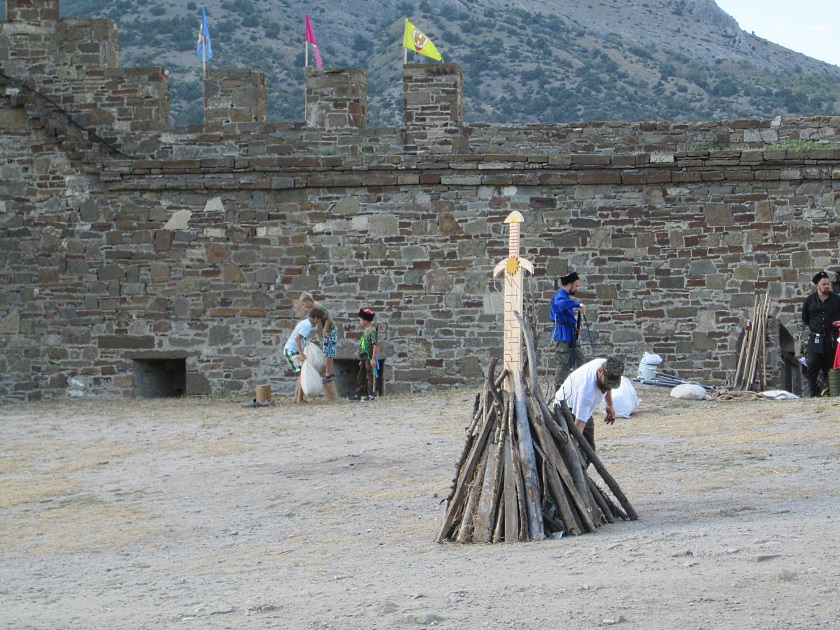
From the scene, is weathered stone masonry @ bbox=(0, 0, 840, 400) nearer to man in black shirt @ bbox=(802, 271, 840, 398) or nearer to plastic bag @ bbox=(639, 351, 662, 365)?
plastic bag @ bbox=(639, 351, 662, 365)

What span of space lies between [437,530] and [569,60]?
1473 inches

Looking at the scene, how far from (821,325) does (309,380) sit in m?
6.08

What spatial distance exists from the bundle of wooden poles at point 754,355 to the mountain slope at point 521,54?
68.5ft

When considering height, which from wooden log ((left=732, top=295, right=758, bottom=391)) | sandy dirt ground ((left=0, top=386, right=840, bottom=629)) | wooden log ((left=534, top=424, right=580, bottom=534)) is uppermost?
wooden log ((left=732, top=295, right=758, bottom=391))

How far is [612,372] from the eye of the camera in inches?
373

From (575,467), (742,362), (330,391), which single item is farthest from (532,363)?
(742,362)

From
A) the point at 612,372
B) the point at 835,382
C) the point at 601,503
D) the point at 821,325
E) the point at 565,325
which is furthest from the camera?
the point at 821,325

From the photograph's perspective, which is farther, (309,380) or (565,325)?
(309,380)

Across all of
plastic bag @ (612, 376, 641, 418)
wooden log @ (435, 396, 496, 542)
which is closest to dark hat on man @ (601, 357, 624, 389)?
wooden log @ (435, 396, 496, 542)

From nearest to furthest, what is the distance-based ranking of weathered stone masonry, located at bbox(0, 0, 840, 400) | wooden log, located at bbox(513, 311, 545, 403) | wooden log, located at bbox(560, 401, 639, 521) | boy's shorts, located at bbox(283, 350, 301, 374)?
wooden log, located at bbox(513, 311, 545, 403)
wooden log, located at bbox(560, 401, 639, 521)
boy's shorts, located at bbox(283, 350, 301, 374)
weathered stone masonry, located at bbox(0, 0, 840, 400)

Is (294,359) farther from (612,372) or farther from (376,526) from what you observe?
(612,372)

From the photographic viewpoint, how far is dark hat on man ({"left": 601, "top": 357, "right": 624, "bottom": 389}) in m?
9.46

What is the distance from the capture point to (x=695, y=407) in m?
14.7

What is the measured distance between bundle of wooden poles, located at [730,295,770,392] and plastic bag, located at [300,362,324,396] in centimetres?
513
